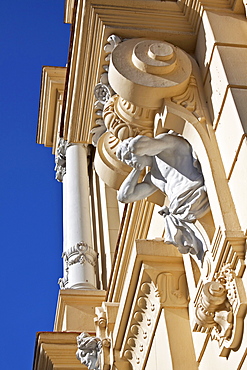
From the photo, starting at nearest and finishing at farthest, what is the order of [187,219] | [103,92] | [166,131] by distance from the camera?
[187,219] → [166,131] → [103,92]

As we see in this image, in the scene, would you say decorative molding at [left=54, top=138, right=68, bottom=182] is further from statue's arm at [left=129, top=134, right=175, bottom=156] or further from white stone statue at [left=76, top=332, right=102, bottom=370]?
statue's arm at [left=129, top=134, right=175, bottom=156]

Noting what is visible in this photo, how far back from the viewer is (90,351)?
8070 mm

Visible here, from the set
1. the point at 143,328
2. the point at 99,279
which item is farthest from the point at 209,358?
the point at 99,279

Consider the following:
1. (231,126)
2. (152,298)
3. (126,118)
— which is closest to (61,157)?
(126,118)

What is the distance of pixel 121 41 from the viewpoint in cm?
664

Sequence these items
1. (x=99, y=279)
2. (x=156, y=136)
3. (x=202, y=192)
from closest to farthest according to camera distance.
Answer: (x=202, y=192)
(x=156, y=136)
(x=99, y=279)

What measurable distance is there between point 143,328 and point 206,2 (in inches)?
131

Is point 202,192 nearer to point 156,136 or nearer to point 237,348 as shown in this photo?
point 156,136

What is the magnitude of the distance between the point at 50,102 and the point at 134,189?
380 inches

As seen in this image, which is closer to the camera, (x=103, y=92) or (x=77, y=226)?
(x=103, y=92)

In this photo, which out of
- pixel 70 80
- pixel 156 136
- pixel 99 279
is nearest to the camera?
pixel 156 136

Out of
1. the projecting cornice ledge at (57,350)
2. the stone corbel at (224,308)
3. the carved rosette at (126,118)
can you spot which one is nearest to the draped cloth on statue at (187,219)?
the stone corbel at (224,308)

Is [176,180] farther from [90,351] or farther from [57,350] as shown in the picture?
[57,350]

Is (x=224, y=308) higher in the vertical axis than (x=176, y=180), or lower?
lower
